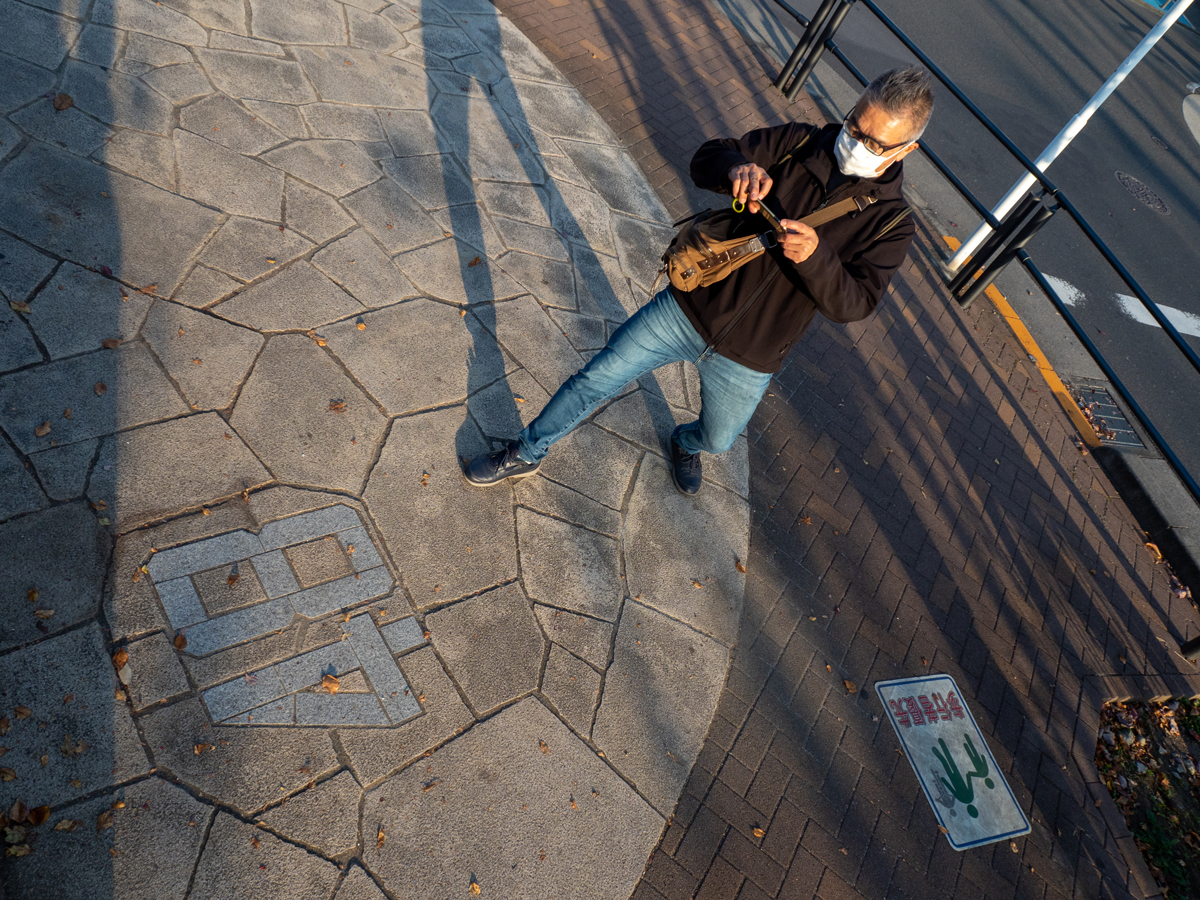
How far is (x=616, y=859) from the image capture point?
109 inches

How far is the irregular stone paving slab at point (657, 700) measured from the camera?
3.03 m

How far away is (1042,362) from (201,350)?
665 centimetres

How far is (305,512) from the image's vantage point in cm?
309

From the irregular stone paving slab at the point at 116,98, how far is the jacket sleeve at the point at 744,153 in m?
3.25

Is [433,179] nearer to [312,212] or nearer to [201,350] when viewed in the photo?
[312,212]

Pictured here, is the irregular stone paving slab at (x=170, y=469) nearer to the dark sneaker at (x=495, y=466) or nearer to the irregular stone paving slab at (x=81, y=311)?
the irregular stone paving slab at (x=81, y=311)

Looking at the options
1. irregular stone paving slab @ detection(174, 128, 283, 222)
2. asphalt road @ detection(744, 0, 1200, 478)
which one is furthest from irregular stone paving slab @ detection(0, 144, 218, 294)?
asphalt road @ detection(744, 0, 1200, 478)

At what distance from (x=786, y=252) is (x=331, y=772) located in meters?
2.38

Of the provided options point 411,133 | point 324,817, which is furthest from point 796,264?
point 411,133

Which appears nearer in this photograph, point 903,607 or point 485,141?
point 903,607

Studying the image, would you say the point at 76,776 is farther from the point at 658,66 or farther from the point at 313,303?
the point at 658,66

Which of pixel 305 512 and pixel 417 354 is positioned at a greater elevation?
pixel 417 354

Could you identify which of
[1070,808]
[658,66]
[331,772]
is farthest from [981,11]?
[331,772]

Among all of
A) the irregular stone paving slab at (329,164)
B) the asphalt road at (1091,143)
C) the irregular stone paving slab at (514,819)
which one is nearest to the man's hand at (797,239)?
the irregular stone paving slab at (514,819)
